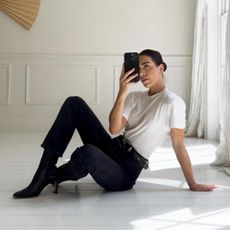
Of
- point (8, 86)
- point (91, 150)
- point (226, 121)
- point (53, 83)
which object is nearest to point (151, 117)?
point (91, 150)

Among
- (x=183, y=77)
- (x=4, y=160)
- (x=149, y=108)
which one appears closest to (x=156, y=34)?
(x=183, y=77)

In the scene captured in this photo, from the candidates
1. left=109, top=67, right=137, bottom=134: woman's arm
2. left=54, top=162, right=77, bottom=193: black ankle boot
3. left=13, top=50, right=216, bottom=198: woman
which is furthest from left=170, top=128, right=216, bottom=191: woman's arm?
left=54, top=162, right=77, bottom=193: black ankle boot

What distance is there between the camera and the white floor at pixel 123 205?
4.07 feet

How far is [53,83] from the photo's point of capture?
4.49 meters

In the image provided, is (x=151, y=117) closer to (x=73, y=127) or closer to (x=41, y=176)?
(x=73, y=127)

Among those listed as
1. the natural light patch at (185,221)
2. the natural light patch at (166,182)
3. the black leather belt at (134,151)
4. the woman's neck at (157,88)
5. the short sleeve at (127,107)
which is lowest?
the natural light patch at (166,182)

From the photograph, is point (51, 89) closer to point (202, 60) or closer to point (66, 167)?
point (202, 60)

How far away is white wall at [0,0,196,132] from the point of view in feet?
14.6

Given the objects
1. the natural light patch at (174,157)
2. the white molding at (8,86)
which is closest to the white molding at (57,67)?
the white molding at (8,86)

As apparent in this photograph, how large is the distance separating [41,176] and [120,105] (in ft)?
1.55

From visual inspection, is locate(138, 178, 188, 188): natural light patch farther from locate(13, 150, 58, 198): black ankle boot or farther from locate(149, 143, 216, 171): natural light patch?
locate(13, 150, 58, 198): black ankle boot

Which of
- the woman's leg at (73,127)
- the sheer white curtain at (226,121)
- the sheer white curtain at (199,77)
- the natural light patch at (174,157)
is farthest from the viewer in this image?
the sheer white curtain at (199,77)

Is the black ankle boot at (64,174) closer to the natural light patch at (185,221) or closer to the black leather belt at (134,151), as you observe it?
the black leather belt at (134,151)

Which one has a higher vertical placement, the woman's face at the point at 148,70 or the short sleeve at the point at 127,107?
the woman's face at the point at 148,70
